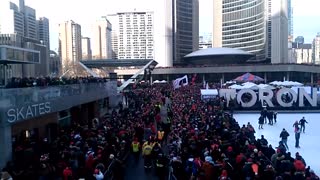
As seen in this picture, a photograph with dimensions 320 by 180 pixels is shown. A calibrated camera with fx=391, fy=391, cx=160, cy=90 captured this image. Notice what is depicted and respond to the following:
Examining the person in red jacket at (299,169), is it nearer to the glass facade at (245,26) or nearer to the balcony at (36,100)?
the balcony at (36,100)

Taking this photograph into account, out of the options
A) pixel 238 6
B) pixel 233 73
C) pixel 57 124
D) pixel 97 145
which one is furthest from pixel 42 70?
pixel 97 145

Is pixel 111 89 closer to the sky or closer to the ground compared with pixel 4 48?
closer to the ground

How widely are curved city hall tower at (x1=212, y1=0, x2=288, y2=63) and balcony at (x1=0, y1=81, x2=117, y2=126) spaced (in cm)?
9720

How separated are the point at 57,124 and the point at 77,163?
9760mm

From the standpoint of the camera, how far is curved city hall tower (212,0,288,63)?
113 meters

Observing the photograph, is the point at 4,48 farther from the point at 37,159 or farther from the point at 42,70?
the point at 42,70

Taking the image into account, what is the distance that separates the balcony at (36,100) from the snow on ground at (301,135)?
10.7m

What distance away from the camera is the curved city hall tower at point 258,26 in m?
113

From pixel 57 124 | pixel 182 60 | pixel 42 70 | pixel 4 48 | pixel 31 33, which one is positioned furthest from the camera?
pixel 31 33

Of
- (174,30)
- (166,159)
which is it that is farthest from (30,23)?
(166,159)

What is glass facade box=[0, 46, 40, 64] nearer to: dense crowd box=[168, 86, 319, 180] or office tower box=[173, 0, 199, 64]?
dense crowd box=[168, 86, 319, 180]

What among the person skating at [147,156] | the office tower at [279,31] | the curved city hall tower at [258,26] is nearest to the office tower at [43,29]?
the curved city hall tower at [258,26]

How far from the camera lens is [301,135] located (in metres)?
23.1

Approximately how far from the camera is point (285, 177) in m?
10.0
